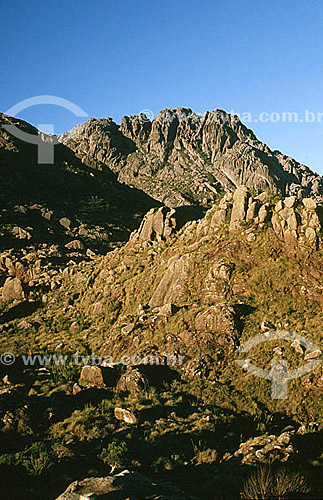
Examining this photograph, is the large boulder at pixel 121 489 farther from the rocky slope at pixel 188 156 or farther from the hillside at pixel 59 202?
the rocky slope at pixel 188 156

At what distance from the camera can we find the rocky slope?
101 metres

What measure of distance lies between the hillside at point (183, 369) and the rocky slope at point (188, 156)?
236 feet

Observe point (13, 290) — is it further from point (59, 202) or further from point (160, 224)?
point (59, 202)

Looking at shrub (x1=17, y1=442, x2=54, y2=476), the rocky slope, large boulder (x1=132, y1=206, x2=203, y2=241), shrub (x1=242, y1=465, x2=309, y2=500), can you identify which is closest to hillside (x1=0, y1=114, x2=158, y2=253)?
large boulder (x1=132, y1=206, x2=203, y2=241)

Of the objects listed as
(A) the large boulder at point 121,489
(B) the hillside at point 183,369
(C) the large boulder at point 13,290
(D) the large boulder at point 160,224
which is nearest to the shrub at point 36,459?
(B) the hillside at point 183,369

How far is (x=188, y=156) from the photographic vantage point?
116250 mm

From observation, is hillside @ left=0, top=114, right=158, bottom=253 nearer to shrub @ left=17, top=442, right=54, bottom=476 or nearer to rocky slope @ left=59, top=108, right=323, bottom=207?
shrub @ left=17, top=442, right=54, bottom=476

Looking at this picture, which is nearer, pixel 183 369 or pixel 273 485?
pixel 273 485

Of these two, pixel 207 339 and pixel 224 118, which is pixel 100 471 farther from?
pixel 224 118

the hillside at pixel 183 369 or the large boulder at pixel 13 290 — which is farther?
the large boulder at pixel 13 290

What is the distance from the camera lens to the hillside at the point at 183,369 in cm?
754

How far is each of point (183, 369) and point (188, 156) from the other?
113 metres

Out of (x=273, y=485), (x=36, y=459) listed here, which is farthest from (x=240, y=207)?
(x=36, y=459)

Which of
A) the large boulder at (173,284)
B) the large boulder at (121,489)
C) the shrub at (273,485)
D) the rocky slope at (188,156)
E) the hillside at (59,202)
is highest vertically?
the rocky slope at (188,156)
